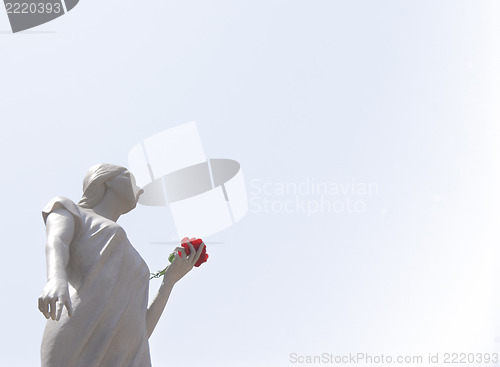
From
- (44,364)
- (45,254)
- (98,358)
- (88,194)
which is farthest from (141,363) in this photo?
(88,194)

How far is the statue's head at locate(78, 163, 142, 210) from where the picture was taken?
4.44 meters

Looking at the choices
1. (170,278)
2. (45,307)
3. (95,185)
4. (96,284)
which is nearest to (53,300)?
(45,307)

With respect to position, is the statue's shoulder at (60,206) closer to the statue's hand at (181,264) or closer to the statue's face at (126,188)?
the statue's face at (126,188)

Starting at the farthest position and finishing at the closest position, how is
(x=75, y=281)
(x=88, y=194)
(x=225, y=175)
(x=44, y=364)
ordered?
(x=225, y=175), (x=88, y=194), (x=75, y=281), (x=44, y=364)

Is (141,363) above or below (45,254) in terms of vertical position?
below

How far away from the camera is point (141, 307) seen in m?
4.21

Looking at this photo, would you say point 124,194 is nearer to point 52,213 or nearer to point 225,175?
point 52,213

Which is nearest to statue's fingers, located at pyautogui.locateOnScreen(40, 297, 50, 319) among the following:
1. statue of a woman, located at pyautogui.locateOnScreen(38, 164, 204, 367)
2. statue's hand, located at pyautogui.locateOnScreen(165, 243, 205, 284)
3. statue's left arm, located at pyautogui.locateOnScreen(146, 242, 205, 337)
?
statue of a woman, located at pyautogui.locateOnScreen(38, 164, 204, 367)

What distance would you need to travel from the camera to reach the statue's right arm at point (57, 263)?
353cm

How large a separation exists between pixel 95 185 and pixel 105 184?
0.21ft

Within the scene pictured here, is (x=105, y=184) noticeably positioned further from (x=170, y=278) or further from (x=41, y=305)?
(x=41, y=305)

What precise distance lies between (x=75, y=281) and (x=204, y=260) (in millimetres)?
979

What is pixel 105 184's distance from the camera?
4.47 meters

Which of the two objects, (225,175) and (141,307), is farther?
(225,175)
